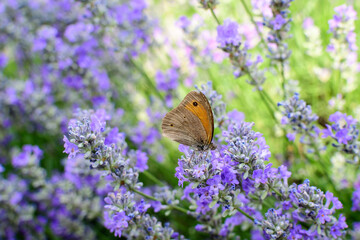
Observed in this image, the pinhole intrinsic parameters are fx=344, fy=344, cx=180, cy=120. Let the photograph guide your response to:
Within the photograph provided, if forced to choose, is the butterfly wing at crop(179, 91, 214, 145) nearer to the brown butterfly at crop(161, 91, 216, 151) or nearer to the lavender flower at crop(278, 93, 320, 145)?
the brown butterfly at crop(161, 91, 216, 151)

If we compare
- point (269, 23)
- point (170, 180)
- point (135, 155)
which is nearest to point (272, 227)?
point (135, 155)

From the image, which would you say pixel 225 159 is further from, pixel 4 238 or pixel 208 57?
pixel 4 238

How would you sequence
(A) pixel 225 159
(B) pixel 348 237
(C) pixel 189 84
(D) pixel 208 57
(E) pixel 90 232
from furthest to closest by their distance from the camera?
(C) pixel 189 84
(D) pixel 208 57
(E) pixel 90 232
(B) pixel 348 237
(A) pixel 225 159

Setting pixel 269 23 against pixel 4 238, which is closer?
pixel 269 23

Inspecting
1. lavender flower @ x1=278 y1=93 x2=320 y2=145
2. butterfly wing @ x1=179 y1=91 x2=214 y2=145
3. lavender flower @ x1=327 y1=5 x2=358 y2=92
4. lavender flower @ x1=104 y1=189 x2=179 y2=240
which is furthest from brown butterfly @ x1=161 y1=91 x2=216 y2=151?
lavender flower @ x1=327 y1=5 x2=358 y2=92

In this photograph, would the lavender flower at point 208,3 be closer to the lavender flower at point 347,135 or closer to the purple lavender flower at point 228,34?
the purple lavender flower at point 228,34

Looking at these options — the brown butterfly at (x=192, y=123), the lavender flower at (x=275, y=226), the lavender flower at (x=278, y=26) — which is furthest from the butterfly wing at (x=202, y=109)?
the lavender flower at (x=278, y=26)

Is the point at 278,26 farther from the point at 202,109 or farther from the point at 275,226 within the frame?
the point at 275,226
